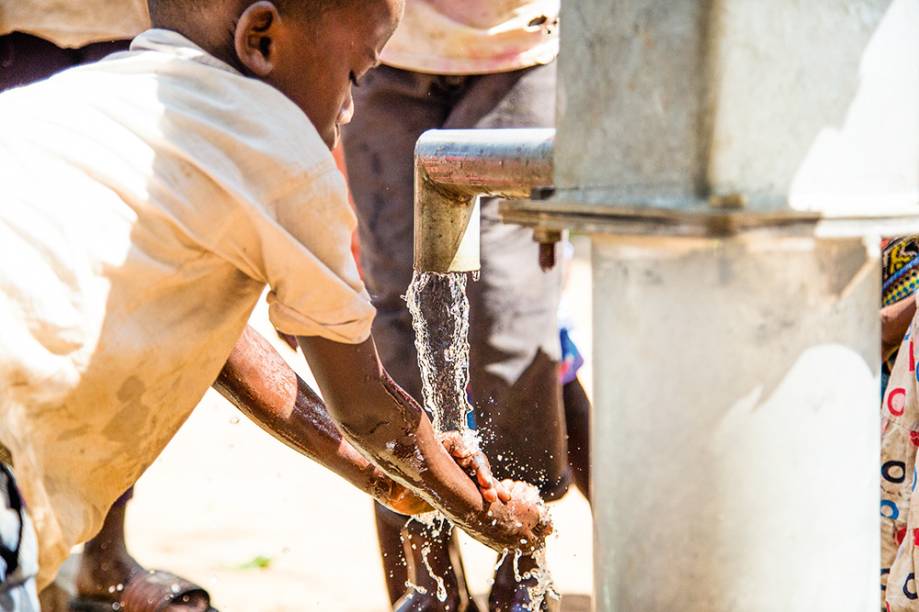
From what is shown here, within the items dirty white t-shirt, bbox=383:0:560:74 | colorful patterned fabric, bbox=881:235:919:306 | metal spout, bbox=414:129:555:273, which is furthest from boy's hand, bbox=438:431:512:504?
colorful patterned fabric, bbox=881:235:919:306

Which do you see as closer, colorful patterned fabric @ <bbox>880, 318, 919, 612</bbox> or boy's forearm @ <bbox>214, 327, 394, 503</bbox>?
boy's forearm @ <bbox>214, 327, 394, 503</bbox>

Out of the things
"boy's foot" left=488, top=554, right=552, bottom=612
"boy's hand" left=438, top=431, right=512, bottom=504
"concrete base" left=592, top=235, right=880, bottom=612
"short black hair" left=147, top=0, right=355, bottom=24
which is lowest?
"boy's foot" left=488, top=554, right=552, bottom=612

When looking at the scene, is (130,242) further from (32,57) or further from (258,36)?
(32,57)

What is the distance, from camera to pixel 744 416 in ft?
3.35

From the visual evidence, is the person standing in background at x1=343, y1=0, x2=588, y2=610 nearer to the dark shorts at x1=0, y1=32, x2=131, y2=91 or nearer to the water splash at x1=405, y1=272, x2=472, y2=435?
the water splash at x1=405, y1=272, x2=472, y2=435

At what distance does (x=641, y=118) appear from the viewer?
3.32 ft

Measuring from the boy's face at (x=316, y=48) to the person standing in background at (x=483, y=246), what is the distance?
993mm

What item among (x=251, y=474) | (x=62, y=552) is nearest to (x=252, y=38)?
(x=62, y=552)

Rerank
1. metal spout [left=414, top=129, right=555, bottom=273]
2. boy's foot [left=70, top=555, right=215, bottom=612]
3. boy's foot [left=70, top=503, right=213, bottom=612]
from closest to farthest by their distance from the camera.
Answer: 1. metal spout [left=414, top=129, right=555, bottom=273]
2. boy's foot [left=70, top=555, right=215, bottom=612]
3. boy's foot [left=70, top=503, right=213, bottom=612]

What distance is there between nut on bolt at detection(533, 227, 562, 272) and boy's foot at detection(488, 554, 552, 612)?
173 cm

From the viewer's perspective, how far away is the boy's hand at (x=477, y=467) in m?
2.19

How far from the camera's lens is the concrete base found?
101 cm

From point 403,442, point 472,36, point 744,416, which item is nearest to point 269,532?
point 472,36

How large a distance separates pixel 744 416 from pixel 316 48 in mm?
994
